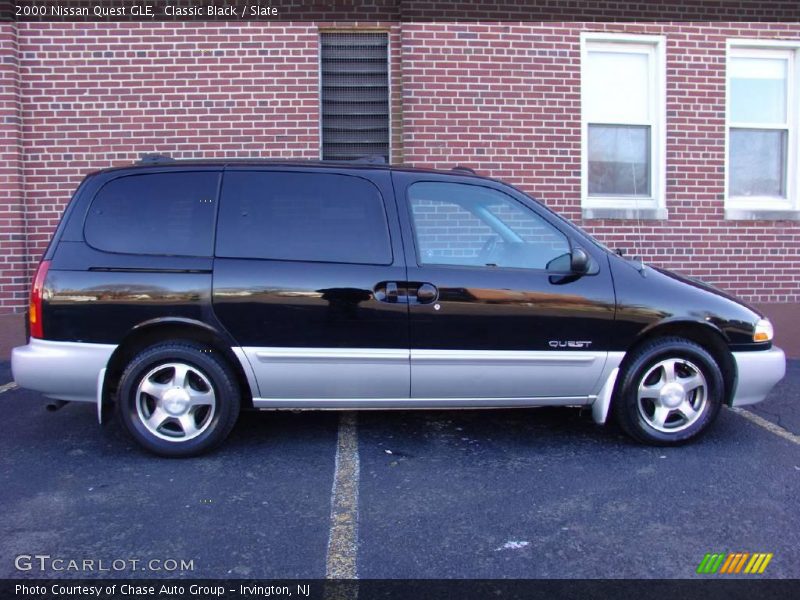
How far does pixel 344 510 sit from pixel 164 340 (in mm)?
1553

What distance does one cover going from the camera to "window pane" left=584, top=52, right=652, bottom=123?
7625 mm

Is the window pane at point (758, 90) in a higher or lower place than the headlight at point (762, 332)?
higher

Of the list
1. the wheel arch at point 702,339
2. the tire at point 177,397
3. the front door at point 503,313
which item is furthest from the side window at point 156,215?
the wheel arch at point 702,339

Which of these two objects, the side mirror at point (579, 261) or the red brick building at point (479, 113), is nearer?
the side mirror at point (579, 261)

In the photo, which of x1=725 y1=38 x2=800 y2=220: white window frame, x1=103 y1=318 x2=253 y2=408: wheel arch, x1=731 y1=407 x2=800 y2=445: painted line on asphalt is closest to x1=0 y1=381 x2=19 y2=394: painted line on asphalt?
x1=103 y1=318 x2=253 y2=408: wheel arch

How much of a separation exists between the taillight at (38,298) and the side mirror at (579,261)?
312 centimetres

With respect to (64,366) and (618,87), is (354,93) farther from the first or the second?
(64,366)

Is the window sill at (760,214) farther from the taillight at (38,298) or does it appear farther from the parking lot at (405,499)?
the taillight at (38,298)

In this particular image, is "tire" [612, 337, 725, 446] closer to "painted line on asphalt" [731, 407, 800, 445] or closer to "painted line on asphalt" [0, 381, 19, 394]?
"painted line on asphalt" [731, 407, 800, 445]

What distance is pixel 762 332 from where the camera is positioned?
13.9 feet

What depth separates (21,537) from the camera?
3021 mm

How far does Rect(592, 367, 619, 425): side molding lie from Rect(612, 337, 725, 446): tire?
6 cm

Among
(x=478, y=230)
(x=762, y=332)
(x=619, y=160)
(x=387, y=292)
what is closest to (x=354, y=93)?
(x=619, y=160)

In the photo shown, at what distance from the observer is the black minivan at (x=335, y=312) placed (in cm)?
389
